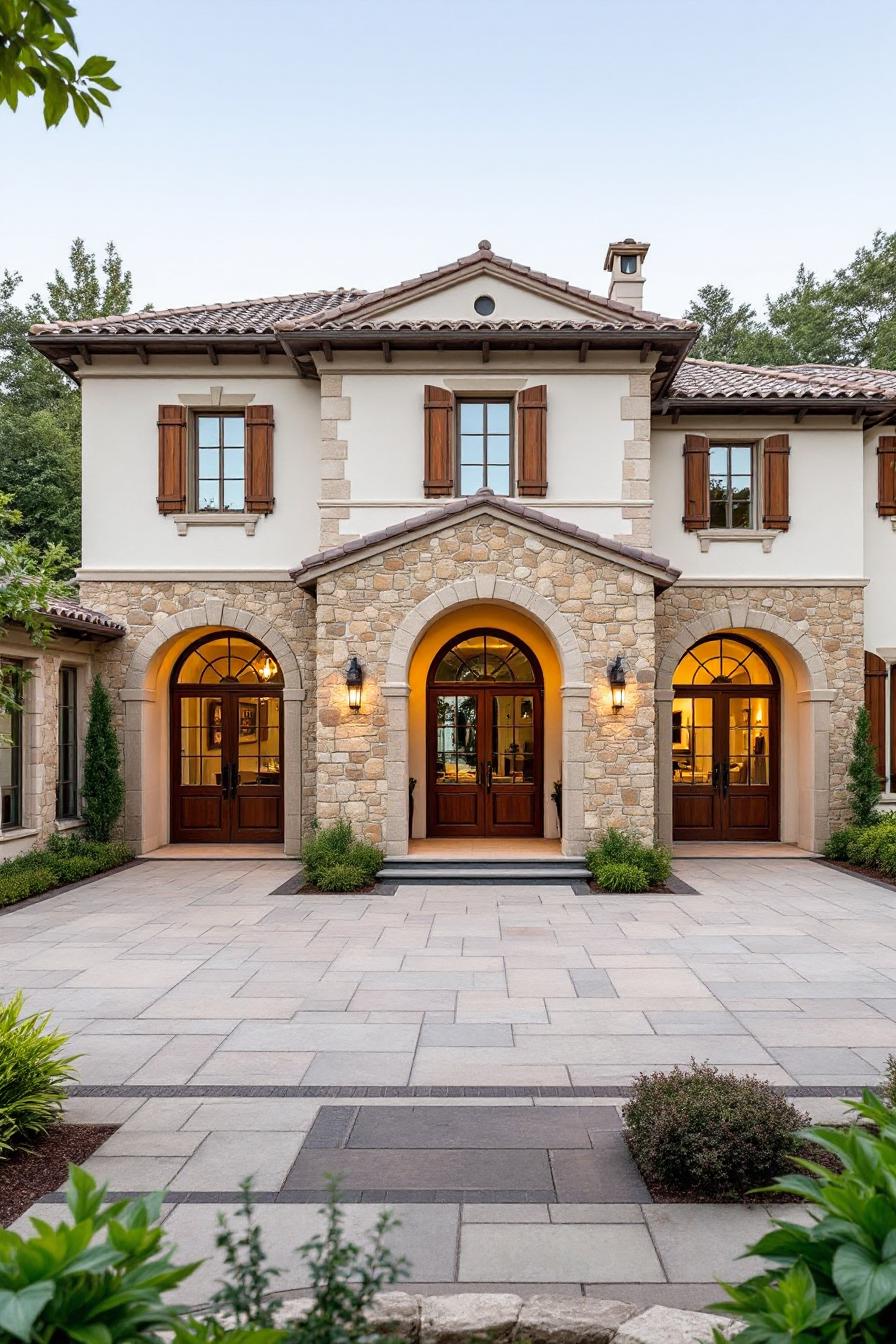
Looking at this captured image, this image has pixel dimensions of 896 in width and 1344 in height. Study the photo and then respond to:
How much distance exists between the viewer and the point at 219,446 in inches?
518

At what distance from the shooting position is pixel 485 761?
42.6ft

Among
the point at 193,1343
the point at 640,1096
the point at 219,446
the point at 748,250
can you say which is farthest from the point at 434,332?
the point at 748,250

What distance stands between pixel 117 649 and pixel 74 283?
25244 mm

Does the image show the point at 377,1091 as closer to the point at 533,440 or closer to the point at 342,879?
the point at 342,879

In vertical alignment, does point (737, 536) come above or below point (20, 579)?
above

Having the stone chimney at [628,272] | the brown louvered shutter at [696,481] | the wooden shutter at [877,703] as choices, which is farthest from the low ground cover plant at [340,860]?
the stone chimney at [628,272]

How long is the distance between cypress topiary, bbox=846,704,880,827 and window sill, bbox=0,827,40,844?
11755 mm

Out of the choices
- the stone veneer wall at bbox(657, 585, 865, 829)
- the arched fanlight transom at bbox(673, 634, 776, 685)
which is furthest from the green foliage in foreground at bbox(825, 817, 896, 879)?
the arched fanlight transom at bbox(673, 634, 776, 685)

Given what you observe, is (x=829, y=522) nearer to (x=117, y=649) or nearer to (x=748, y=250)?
(x=117, y=649)

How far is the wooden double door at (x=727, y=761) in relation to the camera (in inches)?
551

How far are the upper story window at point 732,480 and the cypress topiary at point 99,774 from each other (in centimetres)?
983

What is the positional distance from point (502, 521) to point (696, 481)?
3898mm

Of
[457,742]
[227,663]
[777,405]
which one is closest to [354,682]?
[457,742]

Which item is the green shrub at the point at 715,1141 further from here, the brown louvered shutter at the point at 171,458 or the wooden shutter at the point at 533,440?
the brown louvered shutter at the point at 171,458
